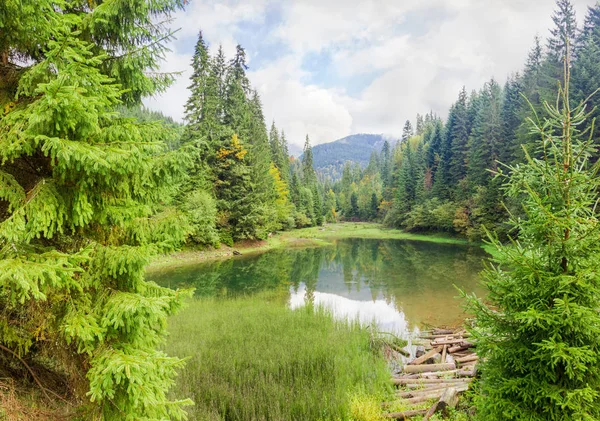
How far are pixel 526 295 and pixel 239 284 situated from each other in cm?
1690

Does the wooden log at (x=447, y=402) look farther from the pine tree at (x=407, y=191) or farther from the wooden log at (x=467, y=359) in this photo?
the pine tree at (x=407, y=191)

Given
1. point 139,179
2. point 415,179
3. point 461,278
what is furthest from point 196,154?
point 415,179

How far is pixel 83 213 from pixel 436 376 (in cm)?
809

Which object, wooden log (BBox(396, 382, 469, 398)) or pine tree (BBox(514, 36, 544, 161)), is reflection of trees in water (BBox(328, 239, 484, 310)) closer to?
wooden log (BBox(396, 382, 469, 398))

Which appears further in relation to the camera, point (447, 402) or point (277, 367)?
point (277, 367)

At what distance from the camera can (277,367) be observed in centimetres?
727

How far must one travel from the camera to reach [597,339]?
3.40m

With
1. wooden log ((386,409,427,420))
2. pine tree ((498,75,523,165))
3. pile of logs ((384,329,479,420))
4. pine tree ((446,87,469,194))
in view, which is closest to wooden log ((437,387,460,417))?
pile of logs ((384,329,479,420))

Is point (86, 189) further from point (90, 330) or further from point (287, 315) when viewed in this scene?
point (287, 315)

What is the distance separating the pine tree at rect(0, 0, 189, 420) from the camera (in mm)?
3105

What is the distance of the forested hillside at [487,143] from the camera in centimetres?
2794

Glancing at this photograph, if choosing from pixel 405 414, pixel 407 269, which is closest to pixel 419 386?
pixel 405 414

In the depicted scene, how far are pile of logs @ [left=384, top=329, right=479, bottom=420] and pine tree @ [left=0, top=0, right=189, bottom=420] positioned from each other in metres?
4.72

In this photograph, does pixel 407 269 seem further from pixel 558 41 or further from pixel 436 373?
pixel 558 41
